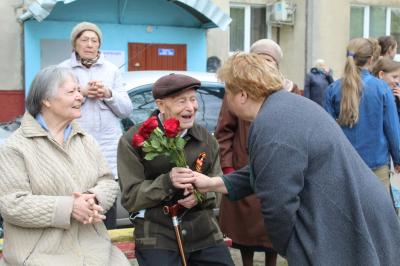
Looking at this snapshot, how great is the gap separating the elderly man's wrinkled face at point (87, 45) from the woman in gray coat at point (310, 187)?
2174 mm

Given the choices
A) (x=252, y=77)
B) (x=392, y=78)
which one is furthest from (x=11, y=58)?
(x=252, y=77)

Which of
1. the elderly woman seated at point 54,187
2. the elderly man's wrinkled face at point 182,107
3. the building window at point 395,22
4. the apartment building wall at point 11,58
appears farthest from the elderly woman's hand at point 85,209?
the building window at point 395,22

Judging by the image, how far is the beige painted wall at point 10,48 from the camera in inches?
418

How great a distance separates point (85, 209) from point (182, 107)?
784mm

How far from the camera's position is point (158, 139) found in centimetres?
330

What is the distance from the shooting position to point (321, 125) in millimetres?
2875

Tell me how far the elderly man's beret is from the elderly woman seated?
45 cm

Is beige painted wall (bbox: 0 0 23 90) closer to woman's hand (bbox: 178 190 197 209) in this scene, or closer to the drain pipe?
the drain pipe

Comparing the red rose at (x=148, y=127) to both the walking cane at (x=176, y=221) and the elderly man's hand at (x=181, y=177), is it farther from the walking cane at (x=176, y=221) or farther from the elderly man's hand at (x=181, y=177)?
the walking cane at (x=176, y=221)

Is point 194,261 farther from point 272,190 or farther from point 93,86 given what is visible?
point 93,86

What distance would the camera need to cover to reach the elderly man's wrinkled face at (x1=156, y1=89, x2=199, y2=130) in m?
3.64

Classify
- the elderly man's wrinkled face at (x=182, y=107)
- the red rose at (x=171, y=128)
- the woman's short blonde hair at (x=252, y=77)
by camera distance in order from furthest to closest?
1. the elderly man's wrinkled face at (x=182, y=107)
2. the red rose at (x=171, y=128)
3. the woman's short blonde hair at (x=252, y=77)

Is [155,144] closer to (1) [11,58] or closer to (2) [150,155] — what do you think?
(2) [150,155]

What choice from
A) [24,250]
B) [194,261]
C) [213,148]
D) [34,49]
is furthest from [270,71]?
[34,49]
